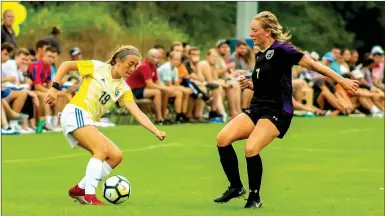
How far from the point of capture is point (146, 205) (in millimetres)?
12578

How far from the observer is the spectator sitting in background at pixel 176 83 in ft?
87.8

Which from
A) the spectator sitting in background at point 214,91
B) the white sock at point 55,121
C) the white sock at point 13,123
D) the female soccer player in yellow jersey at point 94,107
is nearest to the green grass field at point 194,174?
the female soccer player in yellow jersey at point 94,107

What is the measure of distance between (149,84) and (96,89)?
Result: 13262 mm

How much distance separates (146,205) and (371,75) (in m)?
24.1

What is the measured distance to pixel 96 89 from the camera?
492 inches

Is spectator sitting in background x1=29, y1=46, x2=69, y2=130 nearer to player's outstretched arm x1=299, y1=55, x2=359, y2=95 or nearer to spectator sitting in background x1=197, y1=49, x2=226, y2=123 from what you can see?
spectator sitting in background x1=197, y1=49, x2=226, y2=123

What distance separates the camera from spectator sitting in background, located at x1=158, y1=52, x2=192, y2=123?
26766 mm

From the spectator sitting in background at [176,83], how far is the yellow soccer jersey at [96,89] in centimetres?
1406

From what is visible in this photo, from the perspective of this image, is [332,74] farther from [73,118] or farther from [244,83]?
[73,118]

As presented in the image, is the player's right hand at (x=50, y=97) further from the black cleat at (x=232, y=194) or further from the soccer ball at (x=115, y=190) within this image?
the black cleat at (x=232, y=194)

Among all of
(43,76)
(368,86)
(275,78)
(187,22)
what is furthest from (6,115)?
(187,22)

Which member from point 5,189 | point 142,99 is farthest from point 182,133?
point 5,189

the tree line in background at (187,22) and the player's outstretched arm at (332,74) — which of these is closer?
the player's outstretched arm at (332,74)

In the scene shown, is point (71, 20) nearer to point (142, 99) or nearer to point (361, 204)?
point (142, 99)
